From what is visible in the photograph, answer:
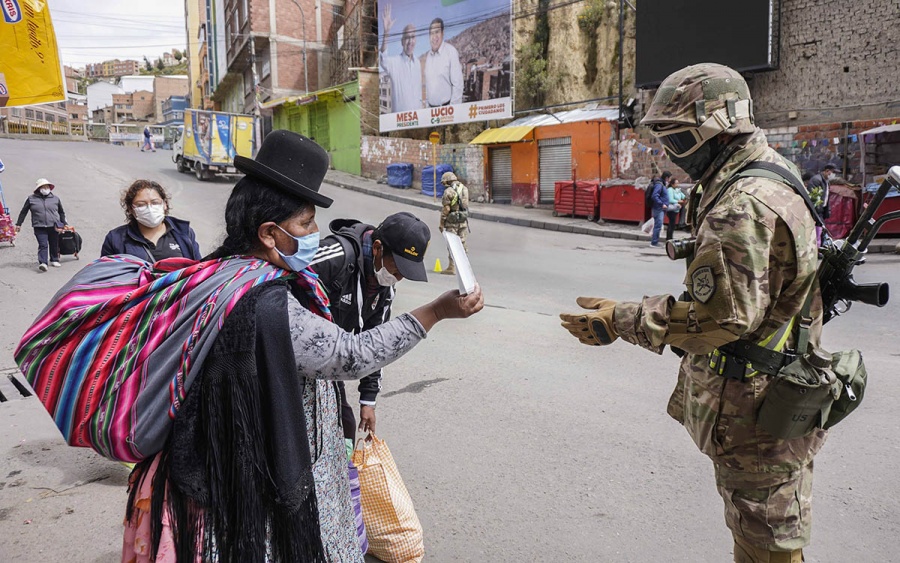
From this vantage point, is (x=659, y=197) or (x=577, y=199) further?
(x=577, y=199)

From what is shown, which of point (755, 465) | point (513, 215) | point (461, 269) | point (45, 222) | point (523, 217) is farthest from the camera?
point (513, 215)

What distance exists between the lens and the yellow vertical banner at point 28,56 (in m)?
4.72

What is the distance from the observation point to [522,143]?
21.7m

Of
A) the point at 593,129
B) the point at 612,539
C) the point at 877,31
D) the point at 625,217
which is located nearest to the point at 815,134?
the point at 877,31

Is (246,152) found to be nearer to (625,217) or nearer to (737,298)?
(625,217)

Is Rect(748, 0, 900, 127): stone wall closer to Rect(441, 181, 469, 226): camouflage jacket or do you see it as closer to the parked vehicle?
Rect(441, 181, 469, 226): camouflage jacket

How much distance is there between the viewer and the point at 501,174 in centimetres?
2288

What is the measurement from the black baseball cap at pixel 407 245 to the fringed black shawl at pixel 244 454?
1121mm

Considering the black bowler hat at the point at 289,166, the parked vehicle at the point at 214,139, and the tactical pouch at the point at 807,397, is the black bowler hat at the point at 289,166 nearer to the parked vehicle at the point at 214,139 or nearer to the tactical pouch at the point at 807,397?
the tactical pouch at the point at 807,397

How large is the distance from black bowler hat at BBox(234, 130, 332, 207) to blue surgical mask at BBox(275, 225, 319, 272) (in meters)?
0.10

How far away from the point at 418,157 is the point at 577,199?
8.72 metres

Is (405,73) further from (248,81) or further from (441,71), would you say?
(248,81)

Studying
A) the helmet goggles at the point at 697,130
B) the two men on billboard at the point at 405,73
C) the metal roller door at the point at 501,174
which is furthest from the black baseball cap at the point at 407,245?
the two men on billboard at the point at 405,73

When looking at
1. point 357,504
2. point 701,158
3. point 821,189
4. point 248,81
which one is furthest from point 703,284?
point 248,81
